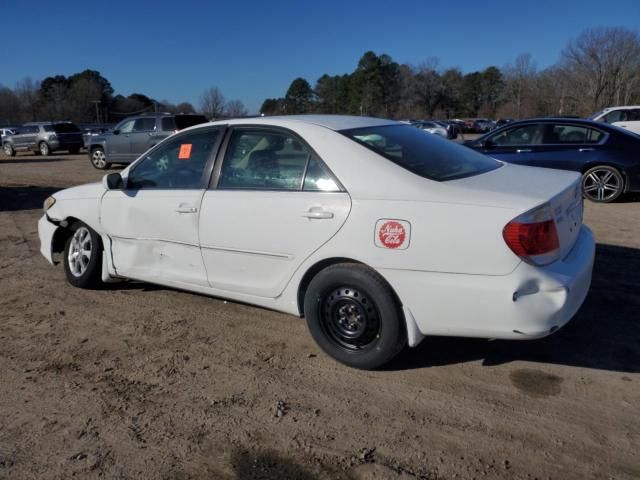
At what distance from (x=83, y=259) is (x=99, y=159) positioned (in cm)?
1451

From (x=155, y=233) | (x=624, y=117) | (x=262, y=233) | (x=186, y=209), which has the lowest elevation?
(x=155, y=233)

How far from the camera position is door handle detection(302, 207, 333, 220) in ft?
11.0

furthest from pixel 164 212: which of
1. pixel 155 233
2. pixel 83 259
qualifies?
pixel 83 259

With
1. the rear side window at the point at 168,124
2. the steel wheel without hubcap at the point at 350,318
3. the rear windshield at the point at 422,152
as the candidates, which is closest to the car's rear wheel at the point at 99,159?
the rear side window at the point at 168,124

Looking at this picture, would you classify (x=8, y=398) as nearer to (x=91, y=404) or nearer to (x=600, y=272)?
(x=91, y=404)

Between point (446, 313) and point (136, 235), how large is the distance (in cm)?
263

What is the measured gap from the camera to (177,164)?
435 cm

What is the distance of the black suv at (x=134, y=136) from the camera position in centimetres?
1666

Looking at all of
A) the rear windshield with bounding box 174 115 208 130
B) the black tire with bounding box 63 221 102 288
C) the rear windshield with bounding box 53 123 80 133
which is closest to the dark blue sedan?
the black tire with bounding box 63 221 102 288

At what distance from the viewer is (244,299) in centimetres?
396

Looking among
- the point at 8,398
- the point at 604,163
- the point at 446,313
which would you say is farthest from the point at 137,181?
the point at 604,163

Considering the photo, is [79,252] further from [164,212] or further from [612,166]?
[612,166]

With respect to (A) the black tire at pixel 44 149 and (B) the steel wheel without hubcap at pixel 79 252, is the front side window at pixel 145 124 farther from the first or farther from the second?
(B) the steel wheel without hubcap at pixel 79 252

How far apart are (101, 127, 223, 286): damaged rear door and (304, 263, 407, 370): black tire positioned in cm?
105
